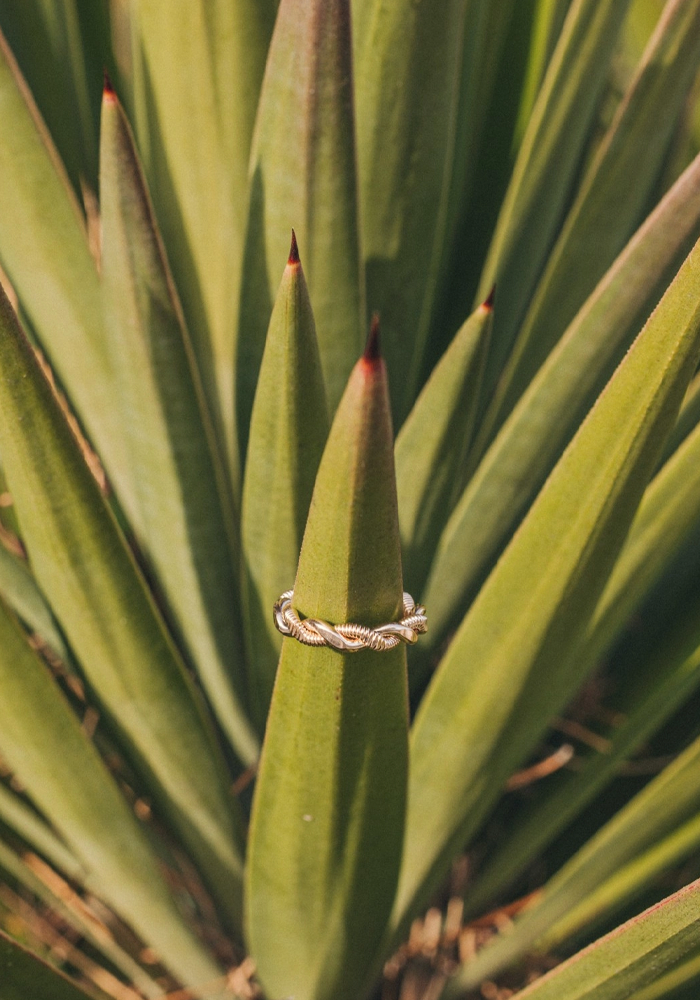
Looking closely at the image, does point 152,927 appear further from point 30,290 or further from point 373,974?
point 30,290

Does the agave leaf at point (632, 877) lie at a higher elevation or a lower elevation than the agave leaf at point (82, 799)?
higher

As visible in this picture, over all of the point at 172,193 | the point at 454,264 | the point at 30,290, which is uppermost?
the point at 454,264

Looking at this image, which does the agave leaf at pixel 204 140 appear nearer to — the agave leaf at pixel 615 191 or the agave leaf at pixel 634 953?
the agave leaf at pixel 615 191

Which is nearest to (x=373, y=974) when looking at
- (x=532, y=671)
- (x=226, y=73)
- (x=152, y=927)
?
(x=152, y=927)

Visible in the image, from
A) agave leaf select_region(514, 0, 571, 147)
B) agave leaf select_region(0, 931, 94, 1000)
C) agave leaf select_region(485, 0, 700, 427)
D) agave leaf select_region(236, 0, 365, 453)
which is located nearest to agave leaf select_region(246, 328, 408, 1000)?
agave leaf select_region(0, 931, 94, 1000)

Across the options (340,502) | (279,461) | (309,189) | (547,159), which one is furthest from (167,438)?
(547,159)

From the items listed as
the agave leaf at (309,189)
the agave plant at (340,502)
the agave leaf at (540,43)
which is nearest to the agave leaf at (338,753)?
the agave plant at (340,502)

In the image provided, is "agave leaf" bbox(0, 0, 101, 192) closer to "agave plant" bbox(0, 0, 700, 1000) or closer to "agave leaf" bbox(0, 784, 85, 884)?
"agave plant" bbox(0, 0, 700, 1000)
